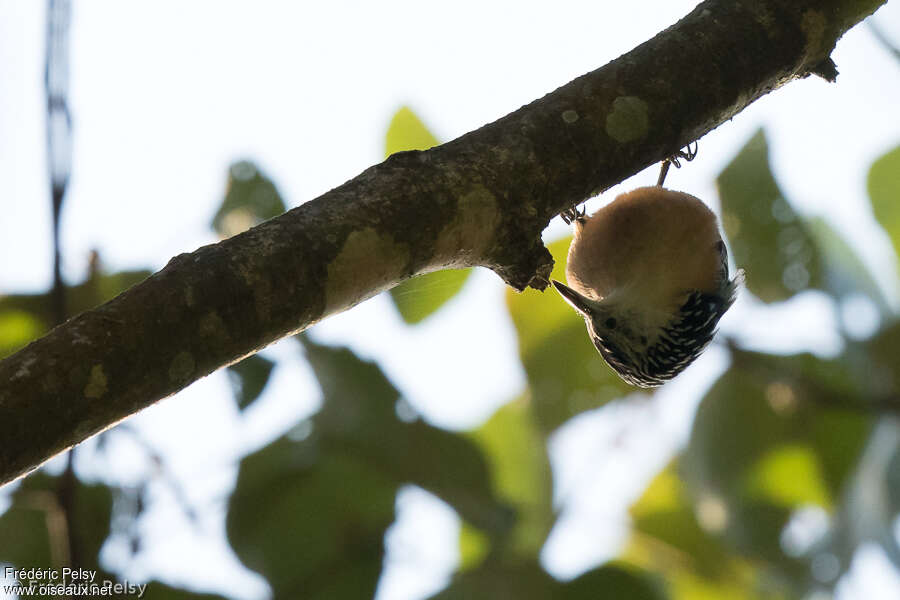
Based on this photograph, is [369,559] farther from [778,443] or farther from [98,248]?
[778,443]

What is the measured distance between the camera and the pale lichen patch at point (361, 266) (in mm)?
1516

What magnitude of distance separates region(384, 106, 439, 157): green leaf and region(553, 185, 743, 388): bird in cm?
71

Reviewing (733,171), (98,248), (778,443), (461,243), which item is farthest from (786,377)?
(98,248)

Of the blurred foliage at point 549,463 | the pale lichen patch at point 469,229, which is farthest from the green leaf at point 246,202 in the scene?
the pale lichen patch at point 469,229

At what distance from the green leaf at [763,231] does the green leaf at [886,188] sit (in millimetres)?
523

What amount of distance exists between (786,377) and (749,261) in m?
0.56

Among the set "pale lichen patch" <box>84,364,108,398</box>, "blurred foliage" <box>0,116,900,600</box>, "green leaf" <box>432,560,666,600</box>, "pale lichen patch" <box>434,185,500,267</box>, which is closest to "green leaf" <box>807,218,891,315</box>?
"blurred foliage" <box>0,116,900,600</box>

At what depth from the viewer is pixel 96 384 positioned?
1200 millimetres

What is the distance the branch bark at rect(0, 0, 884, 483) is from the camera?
120 cm

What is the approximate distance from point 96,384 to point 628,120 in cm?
126

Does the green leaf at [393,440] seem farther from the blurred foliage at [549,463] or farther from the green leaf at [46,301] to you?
the green leaf at [46,301]

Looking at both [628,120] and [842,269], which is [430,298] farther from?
[842,269]

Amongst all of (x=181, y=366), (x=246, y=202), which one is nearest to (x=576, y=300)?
(x=246, y=202)

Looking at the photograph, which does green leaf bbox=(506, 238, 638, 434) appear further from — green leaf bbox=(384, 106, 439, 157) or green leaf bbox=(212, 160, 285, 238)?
green leaf bbox=(212, 160, 285, 238)
